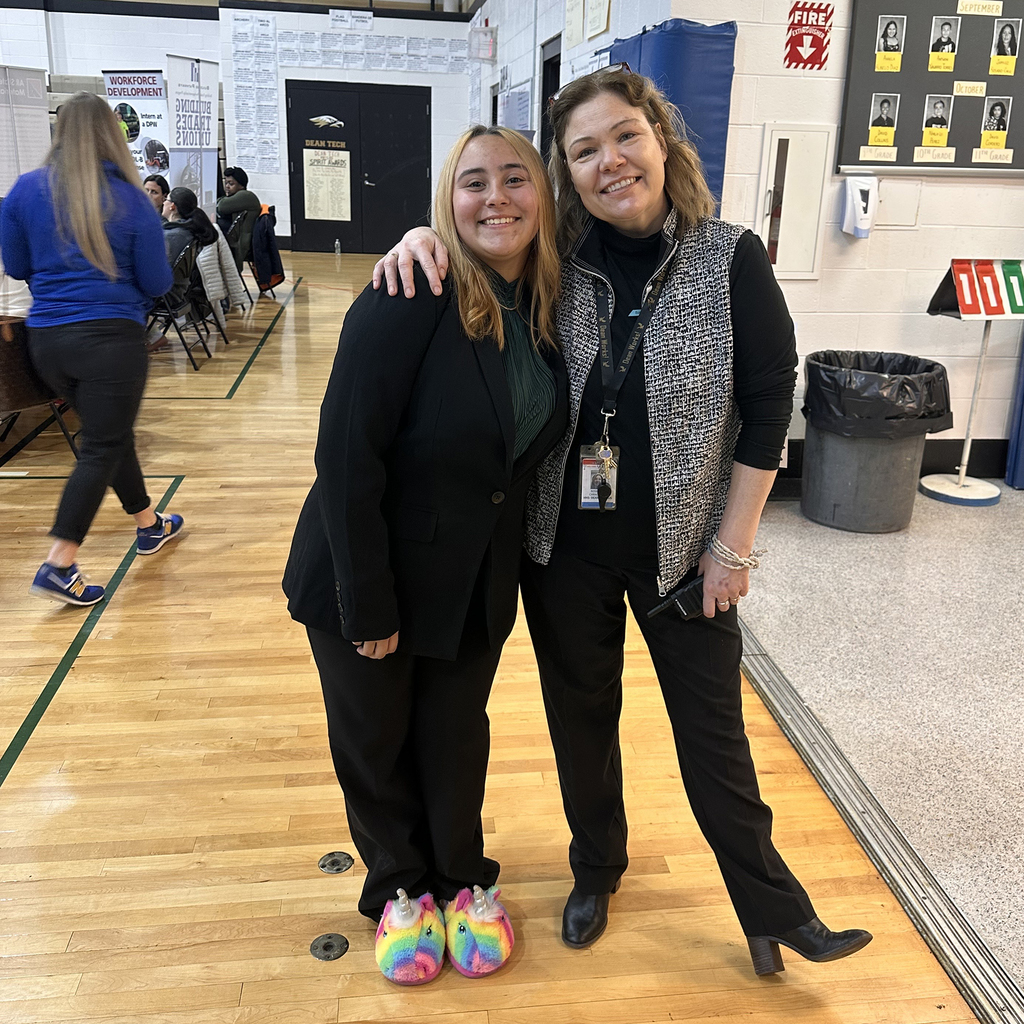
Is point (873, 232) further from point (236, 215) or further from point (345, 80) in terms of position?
point (345, 80)

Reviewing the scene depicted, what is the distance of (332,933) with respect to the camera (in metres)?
1.84

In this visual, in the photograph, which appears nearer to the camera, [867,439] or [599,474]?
[599,474]

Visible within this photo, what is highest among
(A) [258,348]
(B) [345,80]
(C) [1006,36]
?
(B) [345,80]

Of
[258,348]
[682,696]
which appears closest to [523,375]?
[682,696]

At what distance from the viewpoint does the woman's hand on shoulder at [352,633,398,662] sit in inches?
58.8

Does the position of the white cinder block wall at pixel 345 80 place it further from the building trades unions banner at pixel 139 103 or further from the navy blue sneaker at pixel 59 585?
→ the navy blue sneaker at pixel 59 585

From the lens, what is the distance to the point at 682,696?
63.9 inches

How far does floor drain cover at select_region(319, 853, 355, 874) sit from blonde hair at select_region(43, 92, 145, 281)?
215 centimetres

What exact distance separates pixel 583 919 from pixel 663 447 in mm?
960

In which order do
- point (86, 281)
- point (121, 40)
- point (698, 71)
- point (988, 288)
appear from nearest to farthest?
point (86, 281) → point (698, 71) → point (988, 288) → point (121, 40)

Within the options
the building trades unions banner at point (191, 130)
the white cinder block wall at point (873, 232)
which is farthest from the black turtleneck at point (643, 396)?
the building trades unions banner at point (191, 130)

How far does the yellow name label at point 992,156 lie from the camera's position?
4.09 metres

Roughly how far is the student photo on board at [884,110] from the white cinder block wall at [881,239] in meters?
0.15

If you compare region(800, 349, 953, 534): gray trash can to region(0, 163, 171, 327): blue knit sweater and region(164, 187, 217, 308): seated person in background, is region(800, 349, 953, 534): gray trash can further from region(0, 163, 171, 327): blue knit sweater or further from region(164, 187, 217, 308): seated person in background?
region(164, 187, 217, 308): seated person in background
